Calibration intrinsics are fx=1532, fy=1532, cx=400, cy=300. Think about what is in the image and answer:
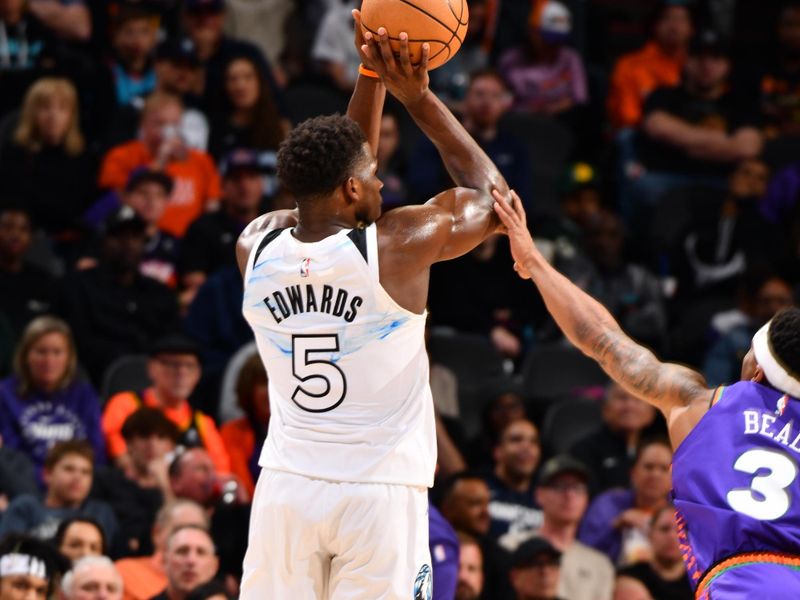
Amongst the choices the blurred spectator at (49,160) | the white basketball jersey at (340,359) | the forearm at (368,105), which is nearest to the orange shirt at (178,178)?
the blurred spectator at (49,160)

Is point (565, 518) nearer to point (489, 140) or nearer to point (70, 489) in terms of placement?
point (70, 489)

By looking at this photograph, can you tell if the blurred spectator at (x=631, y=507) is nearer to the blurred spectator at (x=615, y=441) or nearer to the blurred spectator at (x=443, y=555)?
the blurred spectator at (x=615, y=441)

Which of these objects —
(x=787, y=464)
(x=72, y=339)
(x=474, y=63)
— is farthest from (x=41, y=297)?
(x=787, y=464)

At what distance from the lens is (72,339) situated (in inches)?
413

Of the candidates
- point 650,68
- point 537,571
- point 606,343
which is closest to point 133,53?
point 650,68

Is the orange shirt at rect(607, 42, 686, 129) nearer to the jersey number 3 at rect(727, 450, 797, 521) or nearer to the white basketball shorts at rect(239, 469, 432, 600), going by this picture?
the white basketball shorts at rect(239, 469, 432, 600)

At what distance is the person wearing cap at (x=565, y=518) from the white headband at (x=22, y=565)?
10.2ft

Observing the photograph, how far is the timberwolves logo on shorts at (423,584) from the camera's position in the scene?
553cm

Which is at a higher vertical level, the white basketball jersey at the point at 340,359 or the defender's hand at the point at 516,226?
the defender's hand at the point at 516,226

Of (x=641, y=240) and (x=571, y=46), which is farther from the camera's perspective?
(x=571, y=46)

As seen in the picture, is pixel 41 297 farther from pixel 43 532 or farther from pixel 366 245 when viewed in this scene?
pixel 366 245

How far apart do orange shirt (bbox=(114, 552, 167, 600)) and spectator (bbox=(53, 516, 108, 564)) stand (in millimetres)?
260

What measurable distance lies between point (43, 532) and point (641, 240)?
647 centimetres

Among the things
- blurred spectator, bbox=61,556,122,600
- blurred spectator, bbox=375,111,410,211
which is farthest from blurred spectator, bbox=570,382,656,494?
blurred spectator, bbox=61,556,122,600
